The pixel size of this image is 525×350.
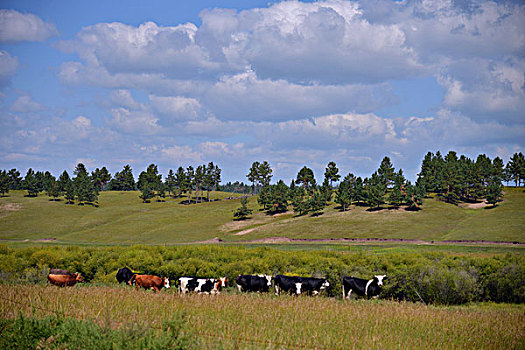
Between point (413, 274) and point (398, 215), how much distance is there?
8247 centimetres

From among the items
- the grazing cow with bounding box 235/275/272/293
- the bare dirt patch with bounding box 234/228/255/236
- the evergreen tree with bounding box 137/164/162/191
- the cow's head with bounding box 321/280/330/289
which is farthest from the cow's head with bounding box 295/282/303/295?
the evergreen tree with bounding box 137/164/162/191

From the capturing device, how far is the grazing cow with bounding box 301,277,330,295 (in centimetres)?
2006

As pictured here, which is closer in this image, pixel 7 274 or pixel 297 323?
pixel 297 323

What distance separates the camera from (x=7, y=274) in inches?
895

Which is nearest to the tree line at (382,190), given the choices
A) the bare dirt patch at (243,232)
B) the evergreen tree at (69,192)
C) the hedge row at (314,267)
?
the bare dirt patch at (243,232)

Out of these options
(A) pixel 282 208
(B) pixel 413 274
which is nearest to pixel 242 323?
(B) pixel 413 274

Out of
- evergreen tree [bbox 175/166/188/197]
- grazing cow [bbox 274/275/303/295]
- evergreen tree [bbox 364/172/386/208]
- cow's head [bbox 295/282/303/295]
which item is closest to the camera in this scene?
cow's head [bbox 295/282/303/295]

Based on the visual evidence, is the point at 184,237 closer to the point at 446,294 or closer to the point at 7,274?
the point at 7,274

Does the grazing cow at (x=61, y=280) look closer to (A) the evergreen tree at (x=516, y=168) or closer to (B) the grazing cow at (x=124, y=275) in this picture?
(B) the grazing cow at (x=124, y=275)

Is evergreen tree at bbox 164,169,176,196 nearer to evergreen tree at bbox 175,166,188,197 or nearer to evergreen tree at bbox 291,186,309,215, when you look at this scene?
evergreen tree at bbox 175,166,188,197

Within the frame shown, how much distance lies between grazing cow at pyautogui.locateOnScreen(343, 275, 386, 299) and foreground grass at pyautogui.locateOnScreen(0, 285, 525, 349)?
3.83 metres

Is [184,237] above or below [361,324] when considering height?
below

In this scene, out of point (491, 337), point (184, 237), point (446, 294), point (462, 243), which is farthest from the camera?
point (184, 237)

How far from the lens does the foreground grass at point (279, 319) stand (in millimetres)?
10977
